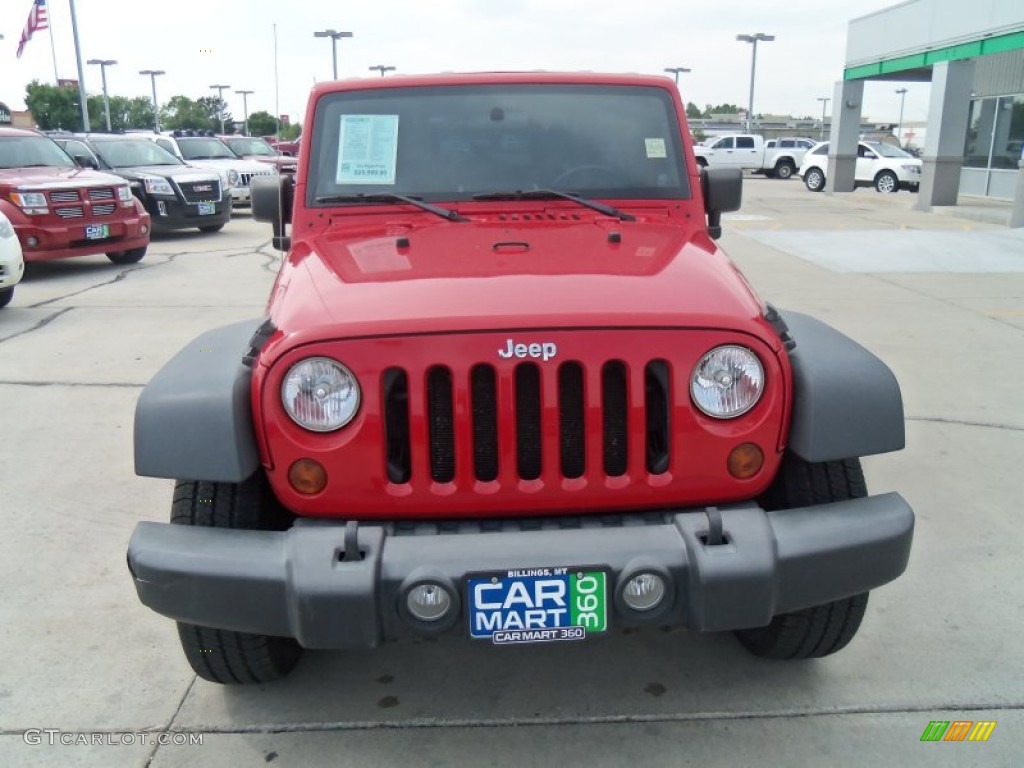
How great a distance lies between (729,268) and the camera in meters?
2.90

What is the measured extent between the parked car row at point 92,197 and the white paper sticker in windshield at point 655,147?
6.45 metres

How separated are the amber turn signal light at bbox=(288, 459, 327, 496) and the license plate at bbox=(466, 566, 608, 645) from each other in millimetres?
482

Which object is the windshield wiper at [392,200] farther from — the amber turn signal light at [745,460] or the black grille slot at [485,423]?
the amber turn signal light at [745,460]

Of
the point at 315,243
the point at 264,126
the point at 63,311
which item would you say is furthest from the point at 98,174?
the point at 264,126

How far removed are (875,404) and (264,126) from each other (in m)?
80.7

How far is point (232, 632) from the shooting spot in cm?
258

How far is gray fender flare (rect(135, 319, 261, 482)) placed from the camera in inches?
89.7

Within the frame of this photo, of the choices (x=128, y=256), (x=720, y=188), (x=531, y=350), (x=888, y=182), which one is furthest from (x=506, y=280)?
(x=888, y=182)

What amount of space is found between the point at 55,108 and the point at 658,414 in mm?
63889

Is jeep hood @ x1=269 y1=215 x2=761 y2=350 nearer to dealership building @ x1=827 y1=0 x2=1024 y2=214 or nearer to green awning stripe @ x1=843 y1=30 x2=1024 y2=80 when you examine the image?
dealership building @ x1=827 y1=0 x2=1024 y2=214

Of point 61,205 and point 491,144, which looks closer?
point 491,144

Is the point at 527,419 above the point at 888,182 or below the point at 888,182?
above

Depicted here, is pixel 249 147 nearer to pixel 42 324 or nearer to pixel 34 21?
pixel 34 21

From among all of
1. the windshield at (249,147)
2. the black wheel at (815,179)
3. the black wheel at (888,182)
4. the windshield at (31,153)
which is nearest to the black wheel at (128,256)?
the windshield at (31,153)
